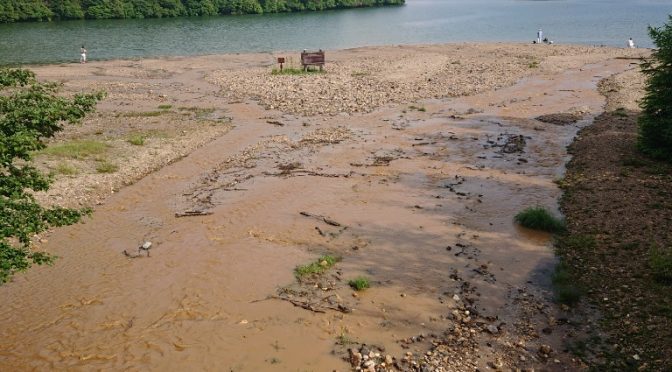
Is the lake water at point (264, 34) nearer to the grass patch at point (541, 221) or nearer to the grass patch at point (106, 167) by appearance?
the grass patch at point (106, 167)

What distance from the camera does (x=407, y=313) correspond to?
14.4 metres

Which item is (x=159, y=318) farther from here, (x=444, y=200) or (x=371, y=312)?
(x=444, y=200)

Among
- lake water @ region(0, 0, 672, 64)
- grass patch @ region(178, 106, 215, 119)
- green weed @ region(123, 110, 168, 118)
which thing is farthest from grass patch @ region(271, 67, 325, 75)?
lake water @ region(0, 0, 672, 64)

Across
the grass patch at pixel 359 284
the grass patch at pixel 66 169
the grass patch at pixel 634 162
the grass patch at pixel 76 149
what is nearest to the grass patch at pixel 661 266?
the grass patch at pixel 359 284

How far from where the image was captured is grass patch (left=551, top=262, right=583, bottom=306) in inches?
574

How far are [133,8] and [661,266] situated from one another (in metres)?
122

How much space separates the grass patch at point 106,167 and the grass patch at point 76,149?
1.30 meters

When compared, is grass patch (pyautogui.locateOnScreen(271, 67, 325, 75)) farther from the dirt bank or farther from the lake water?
the dirt bank

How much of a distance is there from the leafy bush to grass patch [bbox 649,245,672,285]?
50.5 ft

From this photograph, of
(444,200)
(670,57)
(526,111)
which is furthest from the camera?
(526,111)

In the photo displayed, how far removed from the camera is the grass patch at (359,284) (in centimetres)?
1540

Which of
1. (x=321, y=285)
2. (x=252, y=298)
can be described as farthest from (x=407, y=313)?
(x=252, y=298)

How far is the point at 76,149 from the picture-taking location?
26.5 meters

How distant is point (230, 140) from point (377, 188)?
35.7 ft
